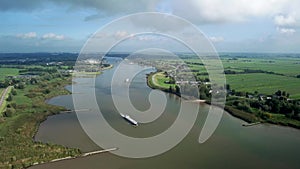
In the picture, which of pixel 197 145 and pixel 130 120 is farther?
pixel 130 120

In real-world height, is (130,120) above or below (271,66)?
below

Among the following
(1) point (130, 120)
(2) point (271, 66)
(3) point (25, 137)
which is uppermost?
(2) point (271, 66)

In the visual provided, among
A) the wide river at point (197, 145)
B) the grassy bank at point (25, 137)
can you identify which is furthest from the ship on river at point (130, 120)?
the grassy bank at point (25, 137)

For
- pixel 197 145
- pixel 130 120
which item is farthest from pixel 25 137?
pixel 197 145

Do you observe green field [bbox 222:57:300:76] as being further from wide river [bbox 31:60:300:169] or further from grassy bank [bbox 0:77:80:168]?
grassy bank [bbox 0:77:80:168]

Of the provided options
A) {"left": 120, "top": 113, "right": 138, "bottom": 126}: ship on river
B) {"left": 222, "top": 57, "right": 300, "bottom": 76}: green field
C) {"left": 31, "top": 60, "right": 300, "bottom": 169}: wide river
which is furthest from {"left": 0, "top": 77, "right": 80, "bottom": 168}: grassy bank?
{"left": 222, "top": 57, "right": 300, "bottom": 76}: green field

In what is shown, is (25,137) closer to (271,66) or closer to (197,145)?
(197,145)

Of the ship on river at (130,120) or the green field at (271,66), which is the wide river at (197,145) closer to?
the ship on river at (130,120)
